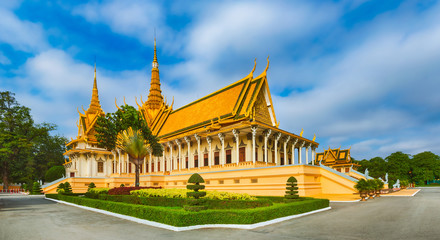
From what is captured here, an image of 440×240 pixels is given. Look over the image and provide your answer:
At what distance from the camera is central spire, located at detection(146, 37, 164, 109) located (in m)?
48.5

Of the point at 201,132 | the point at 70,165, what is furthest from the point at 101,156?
the point at 201,132

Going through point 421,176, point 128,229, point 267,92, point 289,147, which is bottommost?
point 421,176

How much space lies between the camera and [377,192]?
22.6m

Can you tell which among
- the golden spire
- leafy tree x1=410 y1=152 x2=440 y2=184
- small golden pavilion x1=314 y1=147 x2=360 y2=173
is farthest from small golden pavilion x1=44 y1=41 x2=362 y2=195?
leafy tree x1=410 y1=152 x2=440 y2=184

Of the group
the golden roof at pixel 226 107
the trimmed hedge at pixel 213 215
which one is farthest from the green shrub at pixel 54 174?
the trimmed hedge at pixel 213 215

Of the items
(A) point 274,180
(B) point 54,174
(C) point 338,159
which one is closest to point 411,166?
(C) point 338,159

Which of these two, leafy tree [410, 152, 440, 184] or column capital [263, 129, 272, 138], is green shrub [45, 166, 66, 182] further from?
leafy tree [410, 152, 440, 184]

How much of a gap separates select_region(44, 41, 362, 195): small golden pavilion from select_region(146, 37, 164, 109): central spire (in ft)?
5.54

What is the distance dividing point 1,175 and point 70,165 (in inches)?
636

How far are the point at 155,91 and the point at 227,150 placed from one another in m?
26.3

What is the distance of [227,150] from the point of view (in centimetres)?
2888

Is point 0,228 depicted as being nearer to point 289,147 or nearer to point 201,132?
point 201,132

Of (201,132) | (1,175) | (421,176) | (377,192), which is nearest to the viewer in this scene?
(377,192)

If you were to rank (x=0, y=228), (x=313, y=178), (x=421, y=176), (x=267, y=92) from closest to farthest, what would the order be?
(x=0, y=228), (x=313, y=178), (x=267, y=92), (x=421, y=176)
